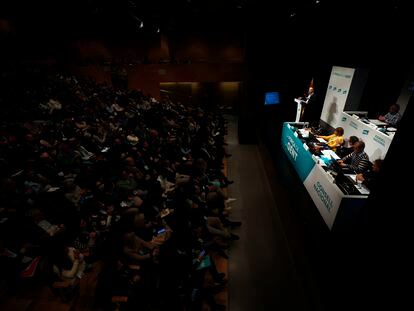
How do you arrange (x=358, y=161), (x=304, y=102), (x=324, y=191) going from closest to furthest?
(x=324, y=191)
(x=358, y=161)
(x=304, y=102)

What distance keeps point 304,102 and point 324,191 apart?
4.47 metres

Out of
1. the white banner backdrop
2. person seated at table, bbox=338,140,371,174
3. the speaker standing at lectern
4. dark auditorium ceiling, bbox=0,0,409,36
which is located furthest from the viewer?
the speaker standing at lectern

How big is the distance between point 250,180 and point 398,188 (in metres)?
5.02

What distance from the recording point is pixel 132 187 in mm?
4750

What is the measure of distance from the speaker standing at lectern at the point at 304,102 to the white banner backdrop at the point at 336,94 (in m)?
0.57

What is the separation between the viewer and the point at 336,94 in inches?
282

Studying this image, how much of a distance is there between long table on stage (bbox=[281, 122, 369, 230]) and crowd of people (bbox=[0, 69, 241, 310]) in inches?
68.2

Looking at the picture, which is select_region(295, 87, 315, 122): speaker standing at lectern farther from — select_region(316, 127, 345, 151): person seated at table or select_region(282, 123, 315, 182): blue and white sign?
select_region(316, 127, 345, 151): person seated at table

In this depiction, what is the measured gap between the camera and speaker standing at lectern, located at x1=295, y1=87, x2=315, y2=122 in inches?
291

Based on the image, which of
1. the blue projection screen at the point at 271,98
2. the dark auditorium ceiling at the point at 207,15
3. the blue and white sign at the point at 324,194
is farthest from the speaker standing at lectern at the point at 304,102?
the blue and white sign at the point at 324,194

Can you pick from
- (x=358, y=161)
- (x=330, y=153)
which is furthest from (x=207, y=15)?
(x=358, y=161)

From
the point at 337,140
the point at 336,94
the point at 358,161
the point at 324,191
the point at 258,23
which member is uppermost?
the point at 258,23

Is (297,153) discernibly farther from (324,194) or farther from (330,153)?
(324,194)

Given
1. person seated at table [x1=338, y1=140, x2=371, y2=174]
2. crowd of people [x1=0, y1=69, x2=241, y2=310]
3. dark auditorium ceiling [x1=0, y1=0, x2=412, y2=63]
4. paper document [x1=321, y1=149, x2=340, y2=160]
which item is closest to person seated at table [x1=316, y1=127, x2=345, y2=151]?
paper document [x1=321, y1=149, x2=340, y2=160]
